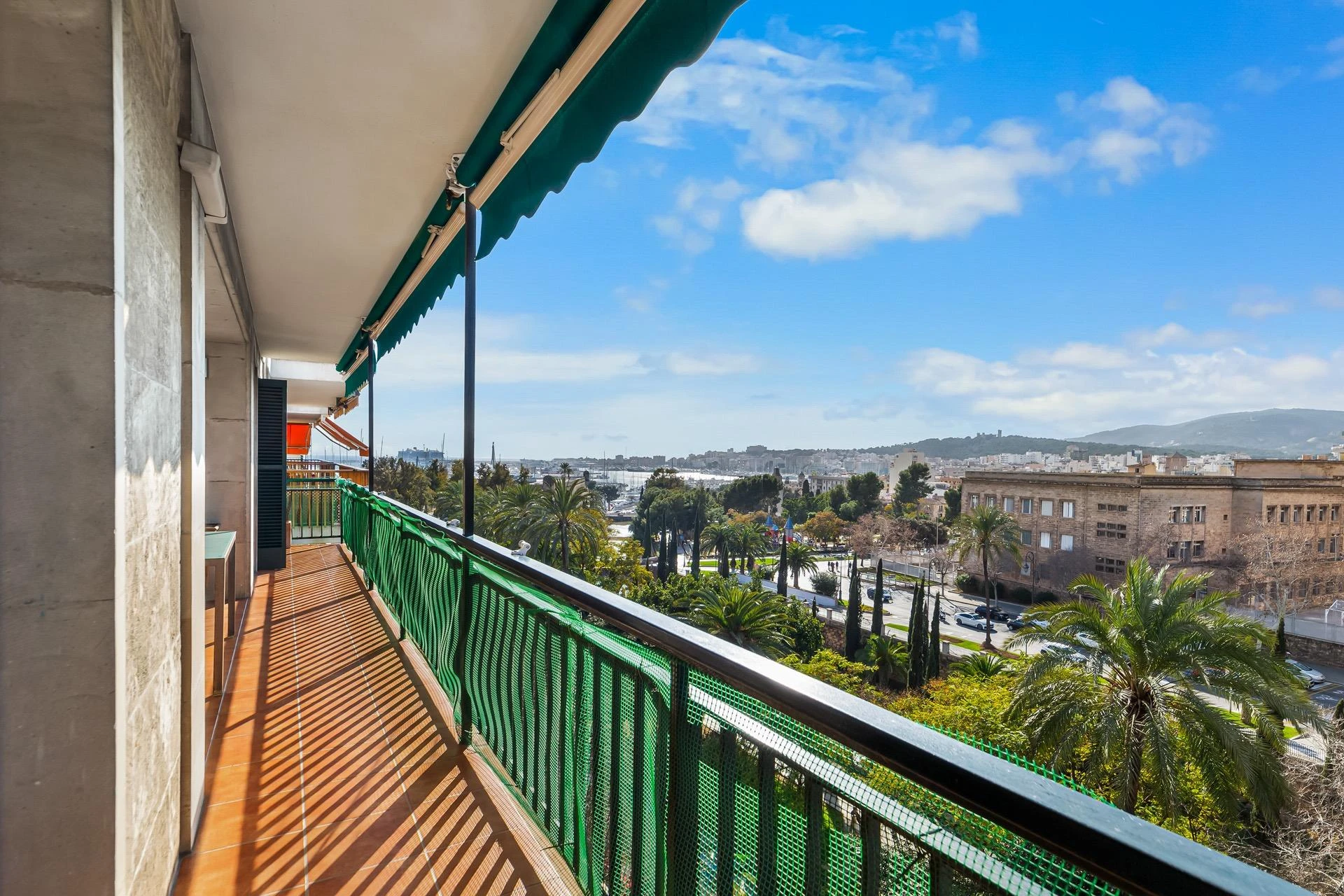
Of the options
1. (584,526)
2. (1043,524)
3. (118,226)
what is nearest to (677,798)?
(118,226)

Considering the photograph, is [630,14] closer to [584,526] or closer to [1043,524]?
[584,526]

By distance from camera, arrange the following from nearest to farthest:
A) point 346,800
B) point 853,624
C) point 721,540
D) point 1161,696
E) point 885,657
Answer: point 346,800 < point 1161,696 < point 885,657 < point 853,624 < point 721,540

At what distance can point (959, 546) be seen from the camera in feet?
99.0

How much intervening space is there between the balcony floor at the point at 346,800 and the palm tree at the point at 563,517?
59.3 ft

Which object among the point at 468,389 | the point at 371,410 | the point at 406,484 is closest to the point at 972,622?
the point at 406,484

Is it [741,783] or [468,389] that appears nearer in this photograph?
[741,783]

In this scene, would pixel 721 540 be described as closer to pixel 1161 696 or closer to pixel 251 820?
pixel 1161 696

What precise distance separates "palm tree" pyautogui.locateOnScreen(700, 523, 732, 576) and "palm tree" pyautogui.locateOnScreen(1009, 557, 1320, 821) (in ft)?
97.4

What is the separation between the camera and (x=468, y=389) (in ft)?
9.67

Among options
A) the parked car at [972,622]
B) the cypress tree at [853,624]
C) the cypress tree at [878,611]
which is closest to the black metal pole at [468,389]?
the cypress tree at [878,611]

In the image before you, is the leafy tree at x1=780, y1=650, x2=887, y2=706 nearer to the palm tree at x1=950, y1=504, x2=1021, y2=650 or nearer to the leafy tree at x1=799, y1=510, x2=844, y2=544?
the palm tree at x1=950, y1=504, x2=1021, y2=650

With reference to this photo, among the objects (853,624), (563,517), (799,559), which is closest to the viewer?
(563,517)

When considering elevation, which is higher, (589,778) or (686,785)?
(686,785)

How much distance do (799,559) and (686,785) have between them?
4192 centimetres
